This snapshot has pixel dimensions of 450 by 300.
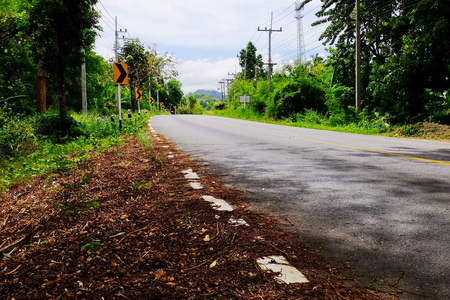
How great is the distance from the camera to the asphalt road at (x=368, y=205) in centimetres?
217

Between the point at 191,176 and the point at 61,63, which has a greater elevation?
the point at 61,63

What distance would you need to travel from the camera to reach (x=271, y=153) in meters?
7.59

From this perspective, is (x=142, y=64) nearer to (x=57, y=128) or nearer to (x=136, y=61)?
(x=136, y=61)

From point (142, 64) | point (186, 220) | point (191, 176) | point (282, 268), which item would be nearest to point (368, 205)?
point (282, 268)

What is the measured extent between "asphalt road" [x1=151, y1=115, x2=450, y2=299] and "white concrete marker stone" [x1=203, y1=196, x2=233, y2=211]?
1.20 ft

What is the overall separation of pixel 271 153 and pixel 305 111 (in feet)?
61.1

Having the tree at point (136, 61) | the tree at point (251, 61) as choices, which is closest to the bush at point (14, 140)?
the tree at point (136, 61)

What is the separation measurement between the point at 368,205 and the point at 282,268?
6.02 feet

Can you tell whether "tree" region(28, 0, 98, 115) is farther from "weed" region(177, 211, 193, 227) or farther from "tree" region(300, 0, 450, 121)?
"tree" region(300, 0, 450, 121)

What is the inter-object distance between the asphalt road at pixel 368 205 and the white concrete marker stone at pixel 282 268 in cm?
36

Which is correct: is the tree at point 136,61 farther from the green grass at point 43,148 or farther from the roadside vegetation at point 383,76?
the green grass at point 43,148

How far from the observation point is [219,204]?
3508 millimetres

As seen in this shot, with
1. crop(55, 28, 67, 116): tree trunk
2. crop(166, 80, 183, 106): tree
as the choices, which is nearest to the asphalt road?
crop(55, 28, 67, 116): tree trunk

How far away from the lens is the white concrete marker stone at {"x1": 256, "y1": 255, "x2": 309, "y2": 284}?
198 cm
